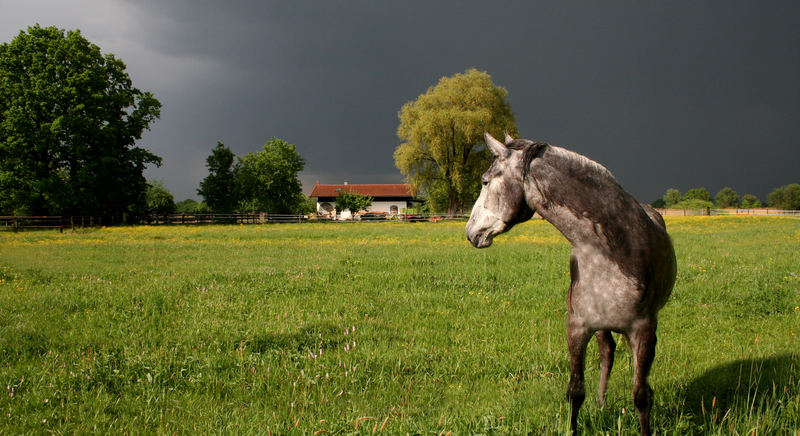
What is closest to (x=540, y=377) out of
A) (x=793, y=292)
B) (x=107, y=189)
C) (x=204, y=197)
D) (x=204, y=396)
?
(x=204, y=396)

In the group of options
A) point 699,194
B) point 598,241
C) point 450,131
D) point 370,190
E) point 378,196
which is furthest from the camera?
point 699,194

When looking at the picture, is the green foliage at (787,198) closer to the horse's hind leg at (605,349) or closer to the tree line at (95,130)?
the tree line at (95,130)

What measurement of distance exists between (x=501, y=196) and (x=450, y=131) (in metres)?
52.1

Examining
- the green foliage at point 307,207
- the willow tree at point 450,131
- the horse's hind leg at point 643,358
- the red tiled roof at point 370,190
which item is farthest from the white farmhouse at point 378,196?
the horse's hind leg at point 643,358

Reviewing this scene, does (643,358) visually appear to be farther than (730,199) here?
No

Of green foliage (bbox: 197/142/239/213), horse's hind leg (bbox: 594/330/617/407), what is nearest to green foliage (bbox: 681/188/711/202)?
green foliage (bbox: 197/142/239/213)

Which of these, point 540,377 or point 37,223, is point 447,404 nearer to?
point 540,377

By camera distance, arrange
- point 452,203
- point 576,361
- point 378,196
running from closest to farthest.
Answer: point 576,361 < point 452,203 < point 378,196

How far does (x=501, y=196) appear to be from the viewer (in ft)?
7.68

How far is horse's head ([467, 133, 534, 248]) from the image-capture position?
7.50ft

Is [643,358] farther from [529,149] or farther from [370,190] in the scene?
[370,190]

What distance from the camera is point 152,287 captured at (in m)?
9.20

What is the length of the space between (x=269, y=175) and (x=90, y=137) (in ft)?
108

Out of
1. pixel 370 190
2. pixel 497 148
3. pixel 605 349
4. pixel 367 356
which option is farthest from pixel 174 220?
pixel 370 190
